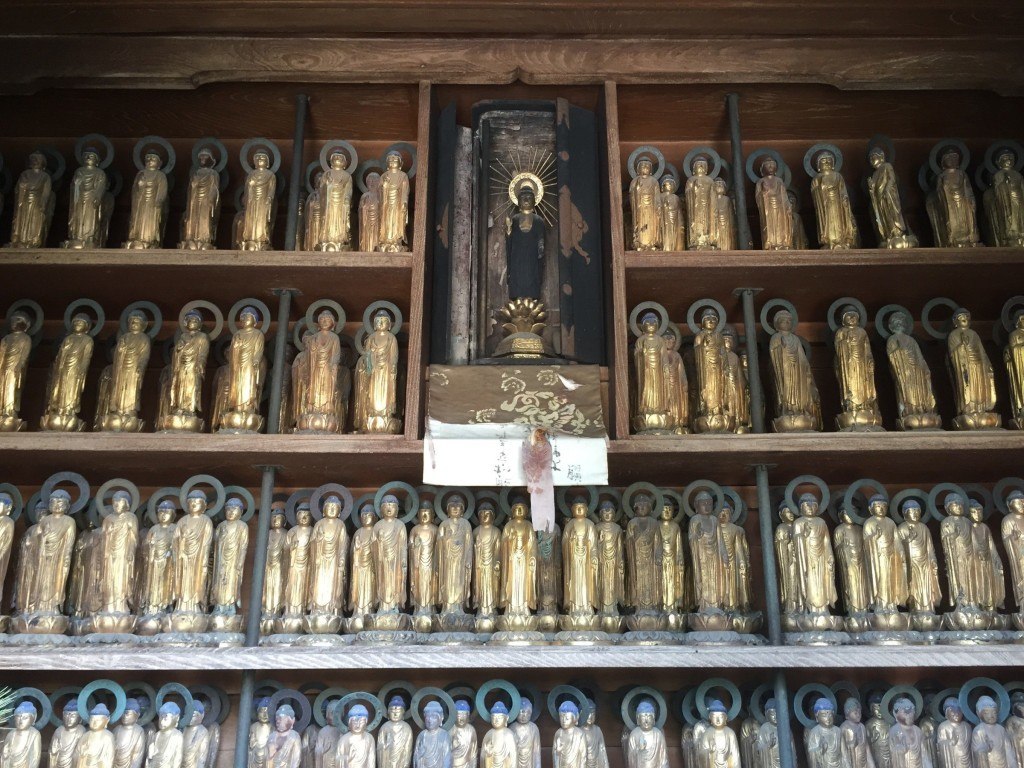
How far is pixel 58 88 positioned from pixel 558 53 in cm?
169

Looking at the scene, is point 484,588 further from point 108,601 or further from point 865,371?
point 865,371

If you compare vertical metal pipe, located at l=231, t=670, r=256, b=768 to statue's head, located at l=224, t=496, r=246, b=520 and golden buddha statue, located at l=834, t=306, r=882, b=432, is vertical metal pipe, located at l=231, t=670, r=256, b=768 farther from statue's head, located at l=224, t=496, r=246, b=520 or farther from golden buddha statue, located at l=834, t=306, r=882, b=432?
golden buddha statue, located at l=834, t=306, r=882, b=432

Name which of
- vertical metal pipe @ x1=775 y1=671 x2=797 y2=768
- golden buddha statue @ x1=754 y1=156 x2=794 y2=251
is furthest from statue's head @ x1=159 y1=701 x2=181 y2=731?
golden buddha statue @ x1=754 y1=156 x2=794 y2=251

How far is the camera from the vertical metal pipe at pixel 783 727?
3031 mm

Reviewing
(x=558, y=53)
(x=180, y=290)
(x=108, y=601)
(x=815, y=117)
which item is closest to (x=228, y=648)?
(x=108, y=601)

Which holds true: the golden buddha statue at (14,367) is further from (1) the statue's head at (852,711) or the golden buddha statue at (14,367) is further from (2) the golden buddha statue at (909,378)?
(2) the golden buddha statue at (909,378)

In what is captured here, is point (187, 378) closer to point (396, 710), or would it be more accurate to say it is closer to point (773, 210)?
point (396, 710)

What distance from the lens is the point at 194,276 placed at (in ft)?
11.6

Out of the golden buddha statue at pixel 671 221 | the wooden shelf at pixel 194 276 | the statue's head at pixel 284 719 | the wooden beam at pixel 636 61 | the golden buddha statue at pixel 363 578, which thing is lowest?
the statue's head at pixel 284 719

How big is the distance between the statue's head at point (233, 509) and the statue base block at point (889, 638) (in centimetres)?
188

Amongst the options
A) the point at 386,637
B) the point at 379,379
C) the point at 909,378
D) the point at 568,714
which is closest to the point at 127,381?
the point at 379,379

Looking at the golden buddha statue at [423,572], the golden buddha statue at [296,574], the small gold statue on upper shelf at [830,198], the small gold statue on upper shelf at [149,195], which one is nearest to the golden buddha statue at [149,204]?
the small gold statue on upper shelf at [149,195]

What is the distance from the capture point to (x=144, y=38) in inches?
143

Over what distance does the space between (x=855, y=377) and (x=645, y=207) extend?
887mm
